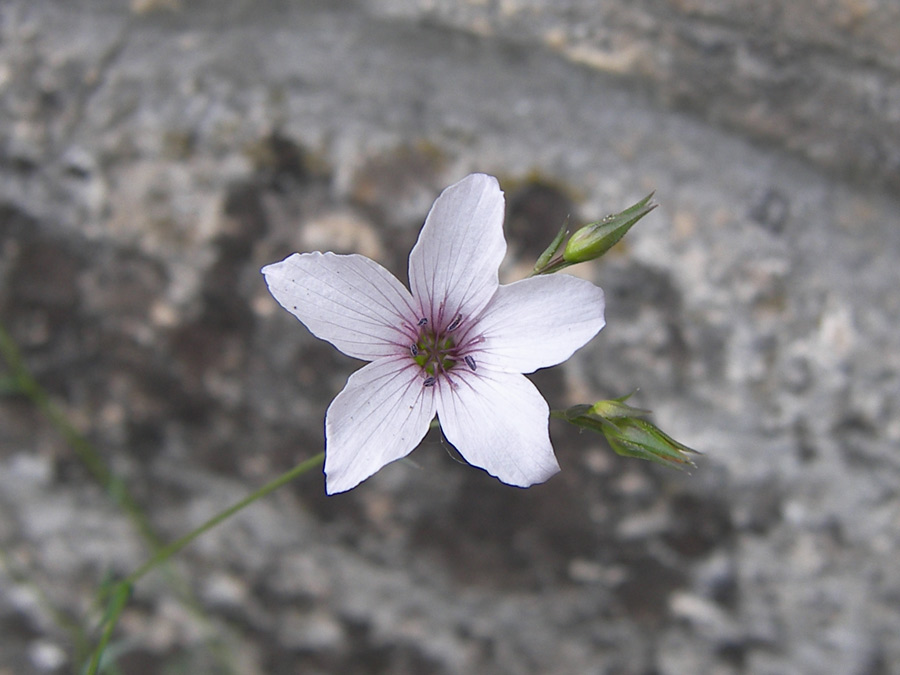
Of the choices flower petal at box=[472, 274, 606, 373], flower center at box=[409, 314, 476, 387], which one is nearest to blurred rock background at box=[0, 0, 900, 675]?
flower center at box=[409, 314, 476, 387]

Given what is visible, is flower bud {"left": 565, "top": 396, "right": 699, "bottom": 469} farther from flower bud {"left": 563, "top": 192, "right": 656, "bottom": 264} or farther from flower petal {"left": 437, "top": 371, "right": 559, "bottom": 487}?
flower bud {"left": 563, "top": 192, "right": 656, "bottom": 264}

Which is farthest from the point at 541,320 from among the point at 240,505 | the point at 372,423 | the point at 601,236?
the point at 240,505

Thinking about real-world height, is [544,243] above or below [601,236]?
below

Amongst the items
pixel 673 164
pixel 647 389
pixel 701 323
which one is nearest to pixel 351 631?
pixel 647 389

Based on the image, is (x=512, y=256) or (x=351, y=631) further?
(x=351, y=631)

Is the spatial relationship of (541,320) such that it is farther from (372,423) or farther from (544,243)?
(544,243)

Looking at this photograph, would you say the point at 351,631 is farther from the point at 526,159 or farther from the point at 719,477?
the point at 526,159
